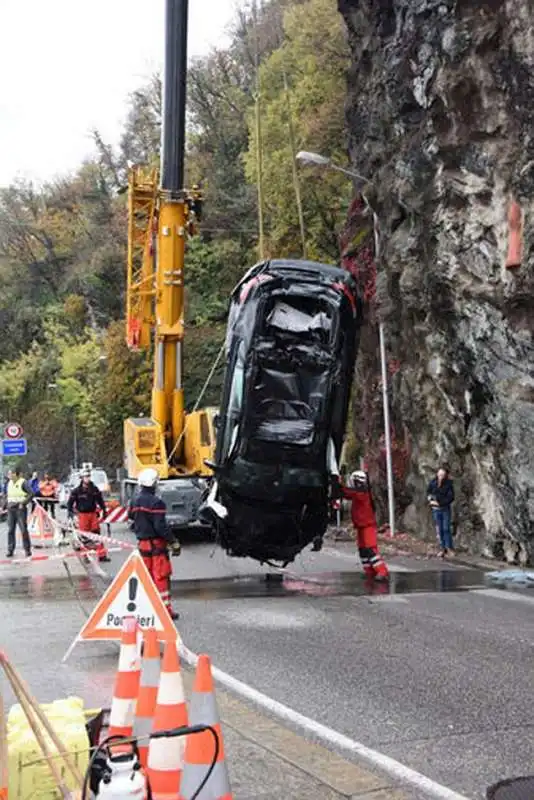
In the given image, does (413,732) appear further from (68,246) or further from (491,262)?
(68,246)

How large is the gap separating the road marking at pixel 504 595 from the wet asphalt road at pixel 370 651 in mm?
26

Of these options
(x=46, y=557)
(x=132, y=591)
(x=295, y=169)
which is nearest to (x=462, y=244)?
(x=46, y=557)

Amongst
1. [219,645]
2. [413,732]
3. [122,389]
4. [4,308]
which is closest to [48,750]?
[413,732]

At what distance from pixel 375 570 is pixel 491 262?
18.5 ft

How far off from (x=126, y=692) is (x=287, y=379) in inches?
243

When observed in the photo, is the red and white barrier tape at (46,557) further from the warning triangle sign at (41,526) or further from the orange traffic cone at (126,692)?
the orange traffic cone at (126,692)

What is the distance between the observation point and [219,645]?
344 inches

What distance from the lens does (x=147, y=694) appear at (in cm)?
471

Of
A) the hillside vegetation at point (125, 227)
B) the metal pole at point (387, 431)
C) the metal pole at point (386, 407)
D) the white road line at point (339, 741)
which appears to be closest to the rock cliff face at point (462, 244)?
the metal pole at point (386, 407)

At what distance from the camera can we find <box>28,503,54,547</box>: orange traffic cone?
21.5m

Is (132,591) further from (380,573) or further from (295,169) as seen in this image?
(295,169)

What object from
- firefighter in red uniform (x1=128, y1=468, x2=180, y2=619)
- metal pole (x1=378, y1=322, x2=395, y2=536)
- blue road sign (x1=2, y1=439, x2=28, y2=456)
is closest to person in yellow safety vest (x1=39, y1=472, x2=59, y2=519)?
blue road sign (x1=2, y1=439, x2=28, y2=456)

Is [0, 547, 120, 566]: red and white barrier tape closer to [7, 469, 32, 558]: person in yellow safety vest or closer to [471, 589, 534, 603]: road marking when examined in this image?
[7, 469, 32, 558]: person in yellow safety vest

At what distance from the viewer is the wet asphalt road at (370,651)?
18.6 feet
